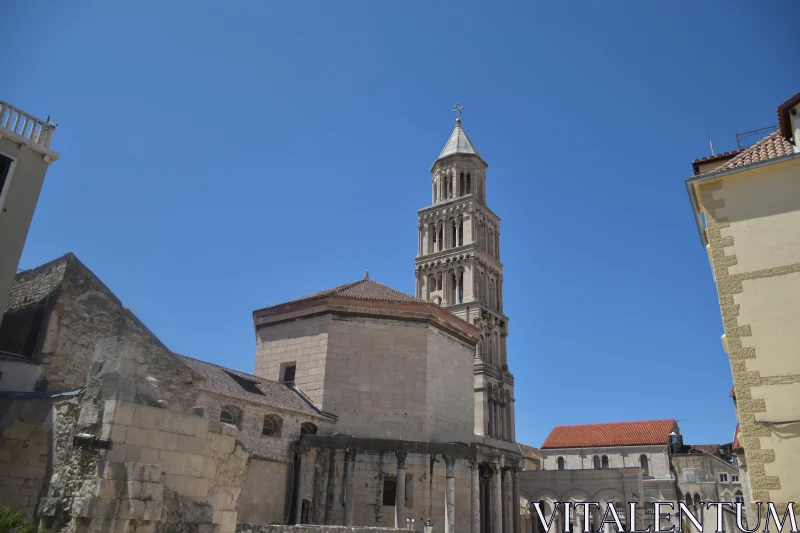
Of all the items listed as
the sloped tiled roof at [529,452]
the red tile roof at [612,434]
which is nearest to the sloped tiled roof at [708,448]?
the red tile roof at [612,434]

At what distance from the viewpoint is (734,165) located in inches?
502

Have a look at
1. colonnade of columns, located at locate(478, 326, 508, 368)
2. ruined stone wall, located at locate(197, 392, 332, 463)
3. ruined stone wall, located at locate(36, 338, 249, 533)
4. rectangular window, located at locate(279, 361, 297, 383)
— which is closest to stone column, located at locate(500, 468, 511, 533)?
rectangular window, located at locate(279, 361, 297, 383)

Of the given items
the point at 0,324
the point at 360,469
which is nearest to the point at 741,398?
the point at 360,469

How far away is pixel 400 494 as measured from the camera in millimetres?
21703

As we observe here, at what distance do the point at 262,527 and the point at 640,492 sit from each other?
92.8ft

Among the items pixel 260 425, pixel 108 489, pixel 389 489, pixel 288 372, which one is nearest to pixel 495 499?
pixel 389 489

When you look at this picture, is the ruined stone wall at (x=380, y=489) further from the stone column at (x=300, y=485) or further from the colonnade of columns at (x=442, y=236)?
the colonnade of columns at (x=442, y=236)

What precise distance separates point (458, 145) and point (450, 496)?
151ft

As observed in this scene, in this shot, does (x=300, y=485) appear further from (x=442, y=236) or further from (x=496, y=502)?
(x=442, y=236)

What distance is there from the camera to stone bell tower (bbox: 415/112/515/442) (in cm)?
5443

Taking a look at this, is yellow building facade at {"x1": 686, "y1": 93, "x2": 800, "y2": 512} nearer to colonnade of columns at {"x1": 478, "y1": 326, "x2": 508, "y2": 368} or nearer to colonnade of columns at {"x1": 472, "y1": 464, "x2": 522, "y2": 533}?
colonnade of columns at {"x1": 472, "y1": 464, "x2": 522, "y2": 533}

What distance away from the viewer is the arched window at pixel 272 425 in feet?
72.0

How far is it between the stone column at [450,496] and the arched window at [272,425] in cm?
662

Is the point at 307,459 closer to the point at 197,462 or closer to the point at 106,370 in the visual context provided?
the point at 197,462
